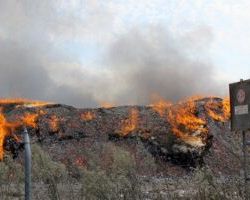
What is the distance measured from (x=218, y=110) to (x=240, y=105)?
25758 mm

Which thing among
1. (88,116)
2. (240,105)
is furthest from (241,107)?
(88,116)

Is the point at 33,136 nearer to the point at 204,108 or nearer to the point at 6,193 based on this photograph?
the point at 204,108

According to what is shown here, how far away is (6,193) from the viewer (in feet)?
57.8

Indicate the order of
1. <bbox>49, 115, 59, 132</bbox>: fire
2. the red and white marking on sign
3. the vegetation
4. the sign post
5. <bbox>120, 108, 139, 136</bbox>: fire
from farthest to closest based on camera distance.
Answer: <bbox>49, 115, 59, 132</bbox>: fire < <bbox>120, 108, 139, 136</bbox>: fire < the vegetation < the red and white marking on sign < the sign post

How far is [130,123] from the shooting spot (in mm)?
35094

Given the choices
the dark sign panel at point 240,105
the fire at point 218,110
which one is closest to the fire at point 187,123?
the fire at point 218,110

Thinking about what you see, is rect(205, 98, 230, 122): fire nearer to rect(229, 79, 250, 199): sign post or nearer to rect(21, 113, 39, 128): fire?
rect(21, 113, 39, 128): fire

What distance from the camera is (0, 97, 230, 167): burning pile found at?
33.3m

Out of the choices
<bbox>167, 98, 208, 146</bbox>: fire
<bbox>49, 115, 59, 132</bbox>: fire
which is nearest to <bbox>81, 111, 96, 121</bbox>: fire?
<bbox>49, 115, 59, 132</bbox>: fire

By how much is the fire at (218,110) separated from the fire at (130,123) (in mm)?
4396

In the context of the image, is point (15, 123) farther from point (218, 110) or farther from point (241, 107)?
point (241, 107)

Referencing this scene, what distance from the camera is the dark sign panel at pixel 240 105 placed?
37.5 feet

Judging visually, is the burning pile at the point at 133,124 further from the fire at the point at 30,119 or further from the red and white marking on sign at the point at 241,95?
the red and white marking on sign at the point at 241,95

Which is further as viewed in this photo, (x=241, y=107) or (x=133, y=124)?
(x=133, y=124)
